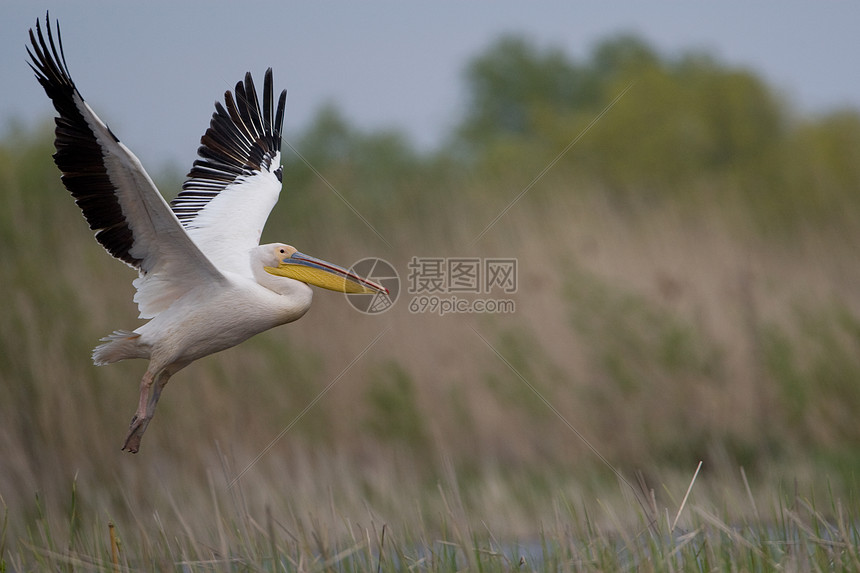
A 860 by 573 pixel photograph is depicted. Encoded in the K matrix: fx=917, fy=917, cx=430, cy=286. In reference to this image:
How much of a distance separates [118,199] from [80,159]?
0.18 m

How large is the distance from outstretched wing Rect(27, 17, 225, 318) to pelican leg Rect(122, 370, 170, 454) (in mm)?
265

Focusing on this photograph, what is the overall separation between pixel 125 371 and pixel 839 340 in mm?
5816

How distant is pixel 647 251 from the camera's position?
8094 millimetres

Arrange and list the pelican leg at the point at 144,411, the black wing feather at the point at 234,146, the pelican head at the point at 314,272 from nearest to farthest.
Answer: the pelican leg at the point at 144,411 < the pelican head at the point at 314,272 < the black wing feather at the point at 234,146

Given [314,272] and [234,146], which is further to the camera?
[234,146]

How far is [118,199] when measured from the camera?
123 inches

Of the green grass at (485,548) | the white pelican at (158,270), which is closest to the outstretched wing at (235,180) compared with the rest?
the white pelican at (158,270)

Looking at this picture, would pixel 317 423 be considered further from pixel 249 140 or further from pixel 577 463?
pixel 249 140

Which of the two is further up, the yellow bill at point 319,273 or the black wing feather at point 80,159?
the black wing feather at point 80,159

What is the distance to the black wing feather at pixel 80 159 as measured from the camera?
2.96 m

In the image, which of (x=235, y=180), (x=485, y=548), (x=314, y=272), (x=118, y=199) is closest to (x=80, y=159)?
(x=118, y=199)

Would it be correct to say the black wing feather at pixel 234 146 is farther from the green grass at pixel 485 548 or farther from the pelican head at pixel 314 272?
the green grass at pixel 485 548

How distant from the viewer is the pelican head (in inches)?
125

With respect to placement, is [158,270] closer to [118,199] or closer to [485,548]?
[118,199]
